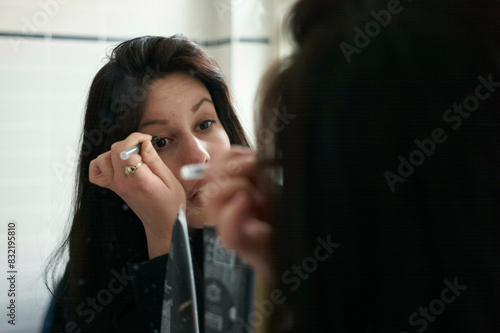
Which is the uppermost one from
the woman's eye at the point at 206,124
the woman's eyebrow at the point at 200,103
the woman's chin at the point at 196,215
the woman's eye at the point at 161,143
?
the woman's eyebrow at the point at 200,103

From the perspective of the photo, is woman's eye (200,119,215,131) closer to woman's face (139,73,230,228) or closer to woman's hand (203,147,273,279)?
woman's face (139,73,230,228)

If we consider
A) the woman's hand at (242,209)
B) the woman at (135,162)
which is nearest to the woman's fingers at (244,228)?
the woman's hand at (242,209)

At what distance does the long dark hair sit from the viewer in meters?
0.18

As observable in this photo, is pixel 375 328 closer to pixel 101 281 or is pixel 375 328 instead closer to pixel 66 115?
pixel 101 281

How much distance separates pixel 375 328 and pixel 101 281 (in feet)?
1.30

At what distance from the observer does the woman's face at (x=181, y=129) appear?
0.49 meters

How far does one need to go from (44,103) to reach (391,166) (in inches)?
23.8

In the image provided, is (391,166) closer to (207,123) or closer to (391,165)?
(391,165)

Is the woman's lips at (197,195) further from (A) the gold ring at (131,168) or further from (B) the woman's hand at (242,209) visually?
(B) the woman's hand at (242,209)

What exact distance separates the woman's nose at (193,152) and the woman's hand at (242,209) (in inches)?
10.8

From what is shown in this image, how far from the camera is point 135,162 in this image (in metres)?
0.44

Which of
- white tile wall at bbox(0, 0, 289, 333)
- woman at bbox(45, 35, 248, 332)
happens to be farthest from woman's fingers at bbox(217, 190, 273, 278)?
white tile wall at bbox(0, 0, 289, 333)

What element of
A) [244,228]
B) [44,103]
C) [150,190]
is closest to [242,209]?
[244,228]

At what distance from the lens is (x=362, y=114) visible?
0.18m
